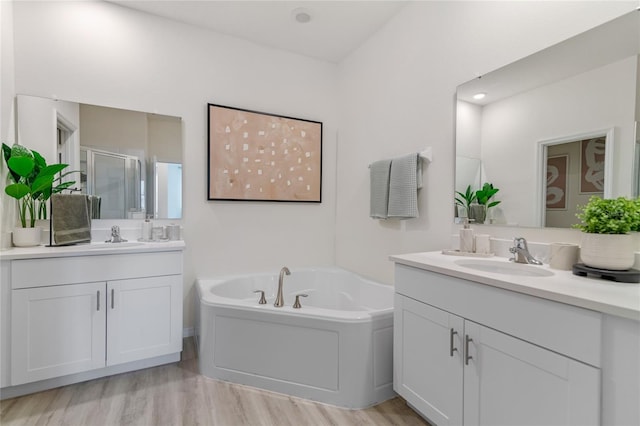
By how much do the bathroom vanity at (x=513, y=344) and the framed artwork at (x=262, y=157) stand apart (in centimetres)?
160

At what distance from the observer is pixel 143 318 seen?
2.06 meters

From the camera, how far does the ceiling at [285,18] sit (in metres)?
2.33

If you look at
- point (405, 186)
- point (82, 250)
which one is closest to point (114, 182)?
point (82, 250)

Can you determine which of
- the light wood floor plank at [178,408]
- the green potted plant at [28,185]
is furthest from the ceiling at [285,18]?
the light wood floor plank at [178,408]

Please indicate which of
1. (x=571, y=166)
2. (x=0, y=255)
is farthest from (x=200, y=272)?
(x=571, y=166)

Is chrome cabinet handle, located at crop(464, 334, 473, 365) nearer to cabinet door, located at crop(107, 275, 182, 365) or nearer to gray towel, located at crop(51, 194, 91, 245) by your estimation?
cabinet door, located at crop(107, 275, 182, 365)

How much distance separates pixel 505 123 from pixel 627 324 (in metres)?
1.20

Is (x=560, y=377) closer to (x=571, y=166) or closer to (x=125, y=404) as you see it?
(x=571, y=166)

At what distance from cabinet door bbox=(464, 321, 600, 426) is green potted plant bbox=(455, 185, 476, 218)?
0.83 metres

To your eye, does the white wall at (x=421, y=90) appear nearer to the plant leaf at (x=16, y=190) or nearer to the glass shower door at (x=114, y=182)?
the glass shower door at (x=114, y=182)

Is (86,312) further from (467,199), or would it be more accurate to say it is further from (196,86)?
(467,199)

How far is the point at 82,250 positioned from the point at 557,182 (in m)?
2.72

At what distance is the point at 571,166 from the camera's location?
1435 millimetres

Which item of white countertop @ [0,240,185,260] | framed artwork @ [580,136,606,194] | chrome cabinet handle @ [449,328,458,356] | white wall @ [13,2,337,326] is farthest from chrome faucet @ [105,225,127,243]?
framed artwork @ [580,136,606,194]
